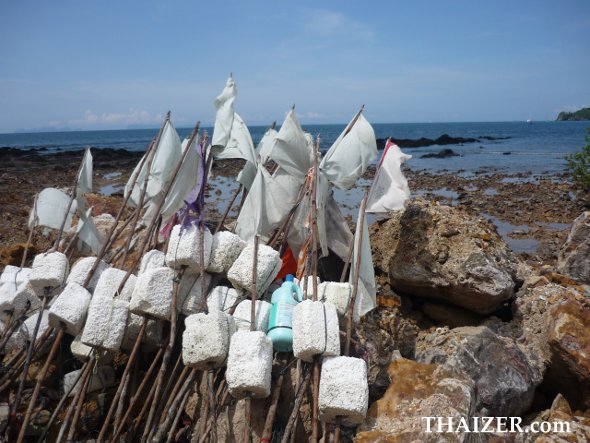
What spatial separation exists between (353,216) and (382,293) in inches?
260

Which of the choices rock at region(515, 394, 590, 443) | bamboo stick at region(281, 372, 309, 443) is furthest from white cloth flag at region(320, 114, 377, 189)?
rock at region(515, 394, 590, 443)

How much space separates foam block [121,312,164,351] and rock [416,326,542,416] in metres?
2.24

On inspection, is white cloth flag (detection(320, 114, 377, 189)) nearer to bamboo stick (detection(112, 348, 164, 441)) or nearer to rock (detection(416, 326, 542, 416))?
rock (detection(416, 326, 542, 416))

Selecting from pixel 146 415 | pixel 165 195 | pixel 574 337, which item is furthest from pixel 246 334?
pixel 574 337

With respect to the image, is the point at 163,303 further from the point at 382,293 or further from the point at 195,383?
the point at 382,293

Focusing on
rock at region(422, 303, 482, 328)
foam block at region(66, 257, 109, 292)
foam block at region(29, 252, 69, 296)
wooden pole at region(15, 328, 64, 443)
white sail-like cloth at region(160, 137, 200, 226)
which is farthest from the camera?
rock at region(422, 303, 482, 328)

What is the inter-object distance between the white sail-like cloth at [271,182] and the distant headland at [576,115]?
464 ft

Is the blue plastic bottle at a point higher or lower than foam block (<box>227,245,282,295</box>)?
lower

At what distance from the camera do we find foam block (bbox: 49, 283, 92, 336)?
3.71 metres

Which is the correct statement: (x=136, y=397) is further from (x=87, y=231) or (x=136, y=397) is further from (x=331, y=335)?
(x=87, y=231)

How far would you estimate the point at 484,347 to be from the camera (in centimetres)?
377

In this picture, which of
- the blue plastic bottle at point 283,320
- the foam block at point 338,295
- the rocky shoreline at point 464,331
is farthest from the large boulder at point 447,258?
the blue plastic bottle at point 283,320

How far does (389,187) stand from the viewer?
4.20 meters

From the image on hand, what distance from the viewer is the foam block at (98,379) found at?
379 cm
